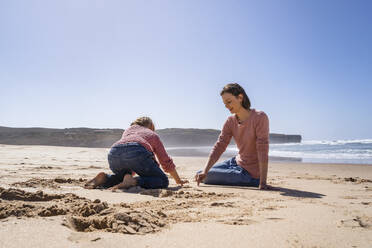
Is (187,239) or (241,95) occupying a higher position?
(241,95)

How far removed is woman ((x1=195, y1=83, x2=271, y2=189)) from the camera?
4.04 m

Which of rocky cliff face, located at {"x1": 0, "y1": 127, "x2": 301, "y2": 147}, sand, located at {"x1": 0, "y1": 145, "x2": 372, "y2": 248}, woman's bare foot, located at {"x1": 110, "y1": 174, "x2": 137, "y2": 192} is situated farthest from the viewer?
rocky cliff face, located at {"x1": 0, "y1": 127, "x2": 301, "y2": 147}

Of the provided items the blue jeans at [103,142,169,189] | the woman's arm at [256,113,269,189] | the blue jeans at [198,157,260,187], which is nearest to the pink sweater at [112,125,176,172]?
the blue jeans at [103,142,169,189]

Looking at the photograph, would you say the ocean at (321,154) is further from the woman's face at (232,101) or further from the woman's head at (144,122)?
the woman's head at (144,122)

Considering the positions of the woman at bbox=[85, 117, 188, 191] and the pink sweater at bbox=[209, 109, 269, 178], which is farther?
the pink sweater at bbox=[209, 109, 269, 178]

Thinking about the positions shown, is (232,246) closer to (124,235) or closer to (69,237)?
(124,235)

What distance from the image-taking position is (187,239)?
1599 millimetres

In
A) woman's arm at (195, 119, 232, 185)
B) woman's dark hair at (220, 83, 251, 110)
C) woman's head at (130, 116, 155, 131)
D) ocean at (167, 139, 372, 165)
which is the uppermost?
woman's dark hair at (220, 83, 251, 110)

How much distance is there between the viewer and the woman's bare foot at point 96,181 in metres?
3.56

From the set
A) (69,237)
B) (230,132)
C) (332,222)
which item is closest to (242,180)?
(230,132)

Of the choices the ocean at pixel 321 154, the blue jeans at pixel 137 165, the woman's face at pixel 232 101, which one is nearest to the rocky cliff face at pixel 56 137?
the ocean at pixel 321 154

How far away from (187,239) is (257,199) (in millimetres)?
1574

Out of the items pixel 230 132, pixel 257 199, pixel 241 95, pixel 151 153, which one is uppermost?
pixel 241 95

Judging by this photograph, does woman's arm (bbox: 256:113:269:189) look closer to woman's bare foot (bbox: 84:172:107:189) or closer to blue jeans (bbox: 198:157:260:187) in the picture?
blue jeans (bbox: 198:157:260:187)
